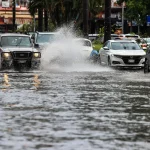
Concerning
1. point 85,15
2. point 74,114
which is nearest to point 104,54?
point 85,15

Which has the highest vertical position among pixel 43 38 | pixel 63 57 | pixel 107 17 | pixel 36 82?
pixel 107 17

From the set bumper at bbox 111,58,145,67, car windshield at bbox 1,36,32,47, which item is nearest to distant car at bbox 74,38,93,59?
bumper at bbox 111,58,145,67

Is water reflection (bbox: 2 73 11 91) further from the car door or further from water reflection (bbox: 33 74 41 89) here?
the car door

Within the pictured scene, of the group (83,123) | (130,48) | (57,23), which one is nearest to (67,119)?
(83,123)

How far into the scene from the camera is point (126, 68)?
3906cm

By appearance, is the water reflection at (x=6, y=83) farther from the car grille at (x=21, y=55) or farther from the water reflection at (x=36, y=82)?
the car grille at (x=21, y=55)

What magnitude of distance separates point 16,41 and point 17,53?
4.56 feet

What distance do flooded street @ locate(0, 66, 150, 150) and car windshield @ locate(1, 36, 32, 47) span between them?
37.0 feet

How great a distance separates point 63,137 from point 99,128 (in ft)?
4.47

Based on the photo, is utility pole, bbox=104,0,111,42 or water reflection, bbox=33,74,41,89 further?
utility pole, bbox=104,0,111,42

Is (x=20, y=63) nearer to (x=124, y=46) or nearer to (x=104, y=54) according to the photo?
(x=104, y=54)

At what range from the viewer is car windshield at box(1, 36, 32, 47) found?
37334 millimetres

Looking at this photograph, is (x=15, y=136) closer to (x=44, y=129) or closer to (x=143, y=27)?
(x=44, y=129)

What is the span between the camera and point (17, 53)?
36156 millimetres
